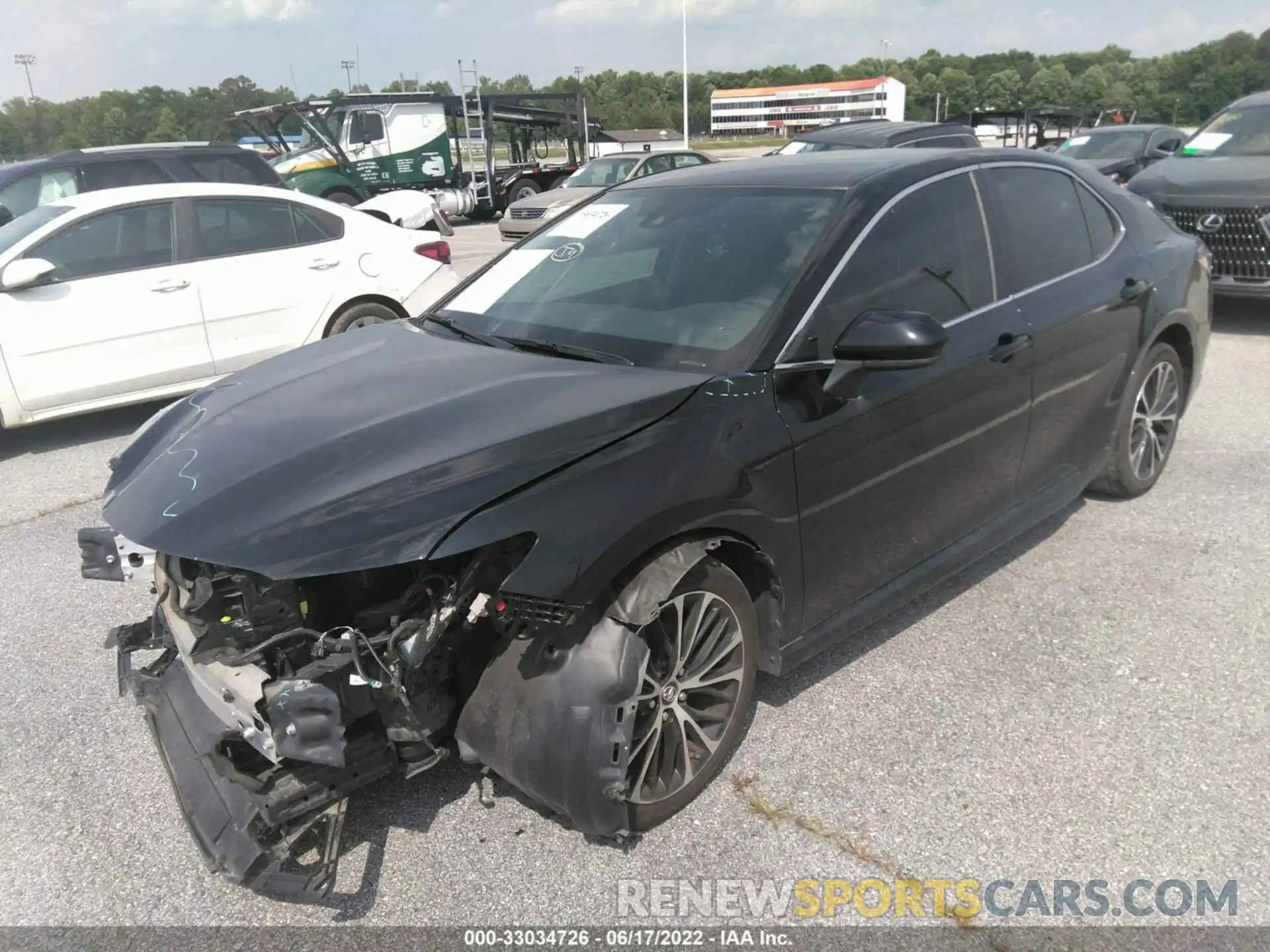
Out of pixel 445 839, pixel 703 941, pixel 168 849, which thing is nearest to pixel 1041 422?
pixel 703 941

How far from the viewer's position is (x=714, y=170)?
12.7 ft

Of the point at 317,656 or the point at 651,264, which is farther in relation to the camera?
the point at 651,264

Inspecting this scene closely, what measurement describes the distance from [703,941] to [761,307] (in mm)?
1776

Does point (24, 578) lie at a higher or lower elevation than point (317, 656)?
lower

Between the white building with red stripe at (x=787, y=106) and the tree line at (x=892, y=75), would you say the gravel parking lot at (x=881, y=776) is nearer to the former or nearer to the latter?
the tree line at (x=892, y=75)

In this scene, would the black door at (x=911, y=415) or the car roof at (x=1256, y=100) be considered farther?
the car roof at (x=1256, y=100)

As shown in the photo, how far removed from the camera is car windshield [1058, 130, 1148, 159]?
561 inches

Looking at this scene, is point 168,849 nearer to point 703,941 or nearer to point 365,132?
point 703,941

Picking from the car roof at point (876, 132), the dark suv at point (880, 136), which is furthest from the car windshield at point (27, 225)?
the car roof at point (876, 132)

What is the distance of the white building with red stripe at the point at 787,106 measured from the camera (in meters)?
101

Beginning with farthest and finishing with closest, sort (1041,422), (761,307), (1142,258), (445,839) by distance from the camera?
(1142,258), (1041,422), (761,307), (445,839)

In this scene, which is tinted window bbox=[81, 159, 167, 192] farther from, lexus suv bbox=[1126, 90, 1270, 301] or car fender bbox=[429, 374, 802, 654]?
lexus suv bbox=[1126, 90, 1270, 301]

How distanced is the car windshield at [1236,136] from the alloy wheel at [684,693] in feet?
28.8

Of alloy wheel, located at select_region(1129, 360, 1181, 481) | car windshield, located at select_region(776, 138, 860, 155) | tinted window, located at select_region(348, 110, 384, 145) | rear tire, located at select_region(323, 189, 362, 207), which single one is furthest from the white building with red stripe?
alloy wheel, located at select_region(1129, 360, 1181, 481)
